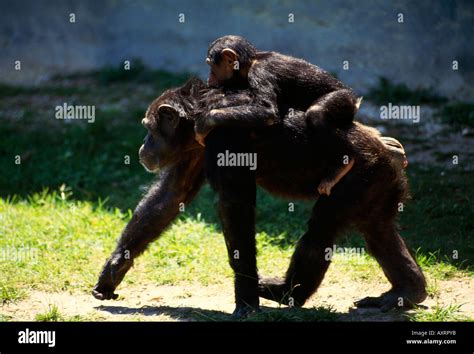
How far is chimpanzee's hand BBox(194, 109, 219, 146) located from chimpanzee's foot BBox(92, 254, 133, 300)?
5.40ft

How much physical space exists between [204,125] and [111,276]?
2.01 meters

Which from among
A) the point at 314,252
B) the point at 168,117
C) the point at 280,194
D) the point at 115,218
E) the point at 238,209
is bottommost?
the point at 314,252

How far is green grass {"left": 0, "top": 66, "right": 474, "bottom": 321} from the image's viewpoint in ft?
29.6

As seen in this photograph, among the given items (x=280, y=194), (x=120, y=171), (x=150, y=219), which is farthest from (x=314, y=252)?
(x=120, y=171)

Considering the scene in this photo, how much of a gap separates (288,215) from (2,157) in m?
5.30

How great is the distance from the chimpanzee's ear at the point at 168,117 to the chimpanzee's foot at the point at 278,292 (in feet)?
6.04

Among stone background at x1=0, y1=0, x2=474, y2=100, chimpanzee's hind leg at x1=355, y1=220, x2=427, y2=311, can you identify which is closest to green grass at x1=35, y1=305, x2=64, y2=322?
chimpanzee's hind leg at x1=355, y1=220, x2=427, y2=311

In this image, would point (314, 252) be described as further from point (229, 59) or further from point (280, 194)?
point (229, 59)

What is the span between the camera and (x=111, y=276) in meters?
8.31

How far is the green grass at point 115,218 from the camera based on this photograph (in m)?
9.01

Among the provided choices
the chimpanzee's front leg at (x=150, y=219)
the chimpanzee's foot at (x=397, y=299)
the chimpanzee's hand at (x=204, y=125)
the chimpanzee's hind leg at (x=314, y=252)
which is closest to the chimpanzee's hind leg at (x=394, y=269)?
the chimpanzee's foot at (x=397, y=299)

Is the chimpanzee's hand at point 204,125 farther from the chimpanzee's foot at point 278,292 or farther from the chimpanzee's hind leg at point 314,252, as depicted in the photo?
the chimpanzee's foot at point 278,292

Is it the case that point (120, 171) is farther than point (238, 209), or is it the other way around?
point (120, 171)
